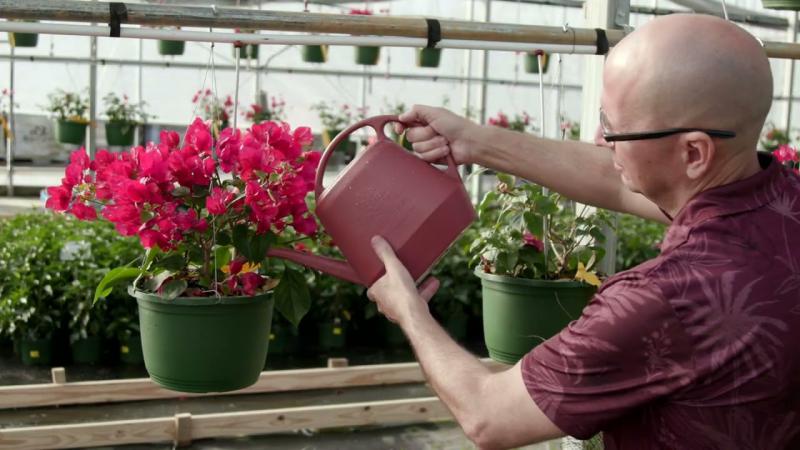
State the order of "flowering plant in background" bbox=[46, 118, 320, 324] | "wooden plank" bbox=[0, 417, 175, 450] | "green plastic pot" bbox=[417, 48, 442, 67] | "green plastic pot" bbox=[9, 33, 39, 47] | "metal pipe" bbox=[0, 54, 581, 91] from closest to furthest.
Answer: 1. "flowering plant in background" bbox=[46, 118, 320, 324]
2. "wooden plank" bbox=[0, 417, 175, 450]
3. "green plastic pot" bbox=[9, 33, 39, 47]
4. "green plastic pot" bbox=[417, 48, 442, 67]
5. "metal pipe" bbox=[0, 54, 581, 91]

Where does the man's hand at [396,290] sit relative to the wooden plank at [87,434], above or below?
above

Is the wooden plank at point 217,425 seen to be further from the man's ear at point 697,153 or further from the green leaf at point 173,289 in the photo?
the man's ear at point 697,153

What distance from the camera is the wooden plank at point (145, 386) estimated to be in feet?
9.54

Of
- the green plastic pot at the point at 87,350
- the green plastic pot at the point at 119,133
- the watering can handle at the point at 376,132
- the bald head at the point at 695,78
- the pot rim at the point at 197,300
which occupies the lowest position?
the green plastic pot at the point at 87,350

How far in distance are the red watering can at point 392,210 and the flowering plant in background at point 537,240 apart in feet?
2.32

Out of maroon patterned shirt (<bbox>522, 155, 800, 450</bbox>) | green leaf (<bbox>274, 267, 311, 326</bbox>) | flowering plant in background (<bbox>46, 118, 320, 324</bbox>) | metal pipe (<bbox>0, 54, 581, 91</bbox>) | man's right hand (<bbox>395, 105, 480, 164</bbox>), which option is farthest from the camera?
metal pipe (<bbox>0, 54, 581, 91</bbox>)

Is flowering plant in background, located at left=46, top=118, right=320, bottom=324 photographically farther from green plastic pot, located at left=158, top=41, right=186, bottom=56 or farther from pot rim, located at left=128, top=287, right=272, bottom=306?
green plastic pot, located at left=158, top=41, right=186, bottom=56

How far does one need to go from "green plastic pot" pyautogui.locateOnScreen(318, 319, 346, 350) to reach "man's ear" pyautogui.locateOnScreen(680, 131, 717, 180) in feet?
10.3

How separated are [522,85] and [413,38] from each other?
863cm

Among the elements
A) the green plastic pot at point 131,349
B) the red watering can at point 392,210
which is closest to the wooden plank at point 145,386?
the green plastic pot at point 131,349

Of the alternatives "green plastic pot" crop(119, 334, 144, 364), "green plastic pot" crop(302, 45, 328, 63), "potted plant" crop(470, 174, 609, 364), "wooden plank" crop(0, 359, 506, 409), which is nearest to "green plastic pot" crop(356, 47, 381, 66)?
"green plastic pot" crop(302, 45, 328, 63)

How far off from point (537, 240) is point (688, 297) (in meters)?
1.14

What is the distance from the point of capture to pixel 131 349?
12.4 feet

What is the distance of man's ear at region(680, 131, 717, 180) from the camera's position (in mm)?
962
